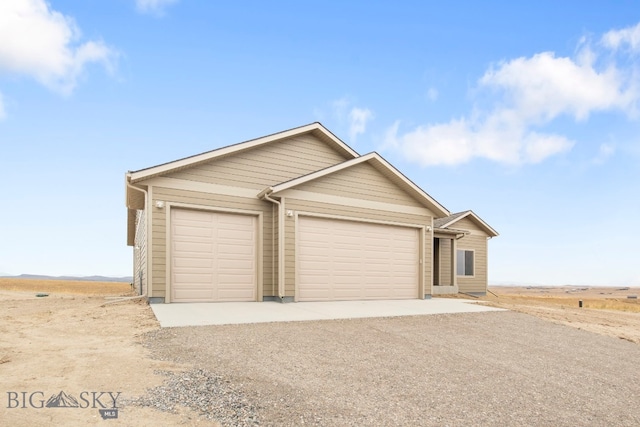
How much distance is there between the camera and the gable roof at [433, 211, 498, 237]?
20784mm

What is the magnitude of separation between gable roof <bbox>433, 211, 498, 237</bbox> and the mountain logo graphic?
1804 cm

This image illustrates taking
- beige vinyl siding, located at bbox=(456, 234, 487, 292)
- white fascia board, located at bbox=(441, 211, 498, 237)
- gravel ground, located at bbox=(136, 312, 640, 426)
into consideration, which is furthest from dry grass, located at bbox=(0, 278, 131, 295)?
gravel ground, located at bbox=(136, 312, 640, 426)

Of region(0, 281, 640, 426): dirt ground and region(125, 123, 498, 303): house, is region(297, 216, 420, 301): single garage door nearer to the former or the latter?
region(125, 123, 498, 303): house

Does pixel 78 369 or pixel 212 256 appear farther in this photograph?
pixel 212 256

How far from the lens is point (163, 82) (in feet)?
47.3

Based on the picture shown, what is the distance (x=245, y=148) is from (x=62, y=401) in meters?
9.15

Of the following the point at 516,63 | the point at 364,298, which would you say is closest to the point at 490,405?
the point at 364,298

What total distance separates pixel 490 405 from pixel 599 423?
107cm

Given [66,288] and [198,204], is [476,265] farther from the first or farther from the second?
[66,288]

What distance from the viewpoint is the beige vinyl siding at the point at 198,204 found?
10.8 m

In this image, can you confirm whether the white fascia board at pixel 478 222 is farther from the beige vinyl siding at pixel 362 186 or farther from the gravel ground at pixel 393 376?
the gravel ground at pixel 393 376

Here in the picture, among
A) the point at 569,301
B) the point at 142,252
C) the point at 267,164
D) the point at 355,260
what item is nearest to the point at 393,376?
the point at 355,260

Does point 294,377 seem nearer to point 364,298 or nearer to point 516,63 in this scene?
point 364,298

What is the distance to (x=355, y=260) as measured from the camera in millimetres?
13305
